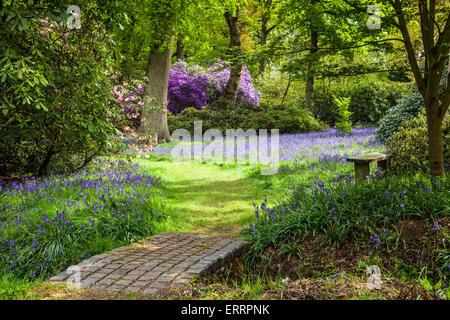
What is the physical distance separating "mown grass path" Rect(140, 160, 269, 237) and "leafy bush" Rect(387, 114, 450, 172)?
8.71 ft

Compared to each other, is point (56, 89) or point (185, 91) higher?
point (185, 91)

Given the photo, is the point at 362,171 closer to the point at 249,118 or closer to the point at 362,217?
the point at 362,217

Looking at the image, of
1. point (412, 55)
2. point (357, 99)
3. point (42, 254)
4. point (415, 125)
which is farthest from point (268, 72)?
point (42, 254)

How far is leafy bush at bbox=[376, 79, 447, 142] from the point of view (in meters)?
10.1

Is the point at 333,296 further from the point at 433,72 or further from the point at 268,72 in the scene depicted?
the point at 268,72

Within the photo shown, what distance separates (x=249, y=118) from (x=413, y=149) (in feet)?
40.8

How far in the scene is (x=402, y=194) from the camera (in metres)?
4.49

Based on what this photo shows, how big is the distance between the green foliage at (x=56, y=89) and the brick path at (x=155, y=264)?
195 cm

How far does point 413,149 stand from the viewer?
686cm

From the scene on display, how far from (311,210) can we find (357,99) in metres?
20.3

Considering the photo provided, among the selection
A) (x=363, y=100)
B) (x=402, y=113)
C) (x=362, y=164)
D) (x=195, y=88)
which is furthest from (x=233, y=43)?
(x=362, y=164)

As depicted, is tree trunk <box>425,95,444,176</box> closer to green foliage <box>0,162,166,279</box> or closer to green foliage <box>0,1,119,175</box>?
green foliage <box>0,162,166,279</box>

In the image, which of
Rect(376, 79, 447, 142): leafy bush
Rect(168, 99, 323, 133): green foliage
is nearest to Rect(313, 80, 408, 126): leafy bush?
Rect(168, 99, 323, 133): green foliage

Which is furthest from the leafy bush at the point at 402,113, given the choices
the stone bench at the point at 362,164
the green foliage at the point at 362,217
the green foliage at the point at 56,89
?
the green foliage at the point at 56,89
